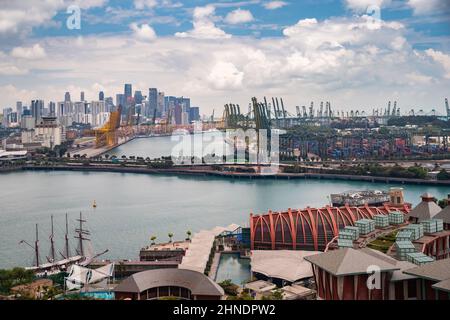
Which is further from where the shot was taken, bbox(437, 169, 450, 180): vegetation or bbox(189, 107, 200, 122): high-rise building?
bbox(189, 107, 200, 122): high-rise building

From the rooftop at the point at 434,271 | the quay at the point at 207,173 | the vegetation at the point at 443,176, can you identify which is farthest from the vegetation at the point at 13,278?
the vegetation at the point at 443,176

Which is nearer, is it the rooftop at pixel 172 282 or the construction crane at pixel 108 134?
the rooftop at pixel 172 282

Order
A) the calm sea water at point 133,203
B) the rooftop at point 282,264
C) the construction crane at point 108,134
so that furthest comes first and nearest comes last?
the construction crane at point 108,134 < the calm sea water at point 133,203 < the rooftop at point 282,264

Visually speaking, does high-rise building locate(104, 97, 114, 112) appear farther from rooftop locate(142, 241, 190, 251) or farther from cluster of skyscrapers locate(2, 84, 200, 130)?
rooftop locate(142, 241, 190, 251)

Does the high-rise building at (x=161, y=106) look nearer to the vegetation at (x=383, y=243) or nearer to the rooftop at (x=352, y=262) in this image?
the vegetation at (x=383, y=243)

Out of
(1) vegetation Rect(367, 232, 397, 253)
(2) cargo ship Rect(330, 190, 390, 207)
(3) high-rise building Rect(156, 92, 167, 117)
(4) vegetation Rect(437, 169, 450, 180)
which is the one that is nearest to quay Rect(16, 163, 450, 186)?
(4) vegetation Rect(437, 169, 450, 180)

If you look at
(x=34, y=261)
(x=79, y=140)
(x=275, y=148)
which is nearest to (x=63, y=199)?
A: (x=34, y=261)

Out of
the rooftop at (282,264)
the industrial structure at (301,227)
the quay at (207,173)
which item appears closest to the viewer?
the rooftop at (282,264)

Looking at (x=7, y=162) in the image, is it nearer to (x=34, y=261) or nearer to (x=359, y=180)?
(x=359, y=180)
